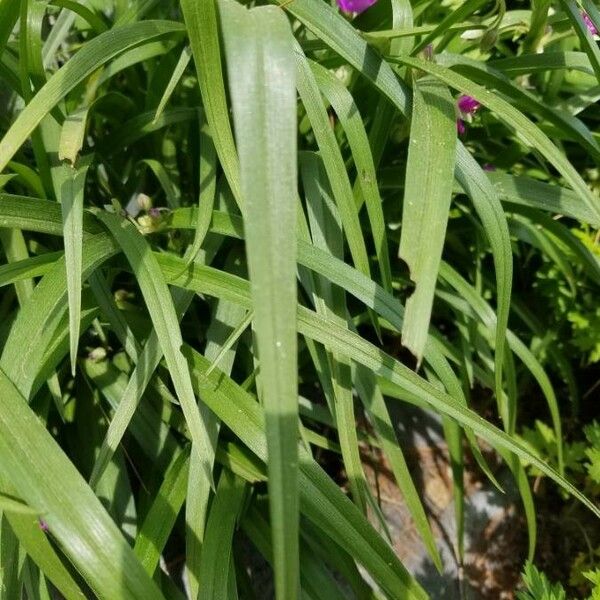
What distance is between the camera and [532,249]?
1232mm

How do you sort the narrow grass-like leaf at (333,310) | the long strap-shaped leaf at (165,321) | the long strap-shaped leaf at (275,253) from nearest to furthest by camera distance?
the long strap-shaped leaf at (275,253), the long strap-shaped leaf at (165,321), the narrow grass-like leaf at (333,310)

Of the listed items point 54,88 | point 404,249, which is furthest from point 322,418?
point 54,88

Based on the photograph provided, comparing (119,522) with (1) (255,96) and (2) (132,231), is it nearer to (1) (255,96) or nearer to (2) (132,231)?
(2) (132,231)

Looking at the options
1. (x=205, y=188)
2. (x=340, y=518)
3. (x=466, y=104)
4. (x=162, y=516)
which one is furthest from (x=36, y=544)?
(x=466, y=104)

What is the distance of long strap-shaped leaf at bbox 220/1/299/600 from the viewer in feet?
1.40

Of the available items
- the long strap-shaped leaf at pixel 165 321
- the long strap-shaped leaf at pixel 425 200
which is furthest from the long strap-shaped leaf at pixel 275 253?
the long strap-shaped leaf at pixel 165 321

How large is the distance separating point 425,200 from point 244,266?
1.28ft

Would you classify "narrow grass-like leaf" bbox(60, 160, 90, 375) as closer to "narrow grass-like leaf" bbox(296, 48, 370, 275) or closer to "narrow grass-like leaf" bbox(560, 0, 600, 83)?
"narrow grass-like leaf" bbox(296, 48, 370, 275)

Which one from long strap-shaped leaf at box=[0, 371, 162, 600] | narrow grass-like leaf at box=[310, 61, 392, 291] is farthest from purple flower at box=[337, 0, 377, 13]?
long strap-shaped leaf at box=[0, 371, 162, 600]

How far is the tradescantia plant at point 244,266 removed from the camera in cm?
53

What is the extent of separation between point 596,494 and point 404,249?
0.85m

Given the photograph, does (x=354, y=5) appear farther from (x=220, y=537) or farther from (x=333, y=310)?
(x=220, y=537)

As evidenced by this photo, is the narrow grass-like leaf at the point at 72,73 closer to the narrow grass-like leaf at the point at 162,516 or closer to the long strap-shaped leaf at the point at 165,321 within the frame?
the long strap-shaped leaf at the point at 165,321

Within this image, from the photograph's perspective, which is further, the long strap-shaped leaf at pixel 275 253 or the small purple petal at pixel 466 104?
the small purple petal at pixel 466 104
